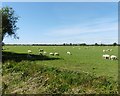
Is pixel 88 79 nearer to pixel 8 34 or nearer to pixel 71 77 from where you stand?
pixel 71 77

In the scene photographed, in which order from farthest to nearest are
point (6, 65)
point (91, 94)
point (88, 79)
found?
1. point (6, 65)
2. point (88, 79)
3. point (91, 94)

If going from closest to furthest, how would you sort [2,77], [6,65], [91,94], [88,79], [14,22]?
1. [91,94]
2. [88,79]
3. [2,77]
4. [6,65]
5. [14,22]

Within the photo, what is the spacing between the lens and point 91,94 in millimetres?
18844

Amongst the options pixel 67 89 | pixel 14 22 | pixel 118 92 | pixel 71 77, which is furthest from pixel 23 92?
pixel 14 22

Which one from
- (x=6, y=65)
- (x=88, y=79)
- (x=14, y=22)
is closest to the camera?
(x=88, y=79)

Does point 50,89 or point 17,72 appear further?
point 17,72

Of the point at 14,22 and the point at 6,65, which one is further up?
the point at 14,22

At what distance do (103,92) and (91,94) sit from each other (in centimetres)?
80

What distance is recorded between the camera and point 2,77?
77.0 feet

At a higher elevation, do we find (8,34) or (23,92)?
(8,34)

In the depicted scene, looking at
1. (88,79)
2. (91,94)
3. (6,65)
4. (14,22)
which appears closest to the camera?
(91,94)

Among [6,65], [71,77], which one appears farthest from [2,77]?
[71,77]

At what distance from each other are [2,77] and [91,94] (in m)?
7.51

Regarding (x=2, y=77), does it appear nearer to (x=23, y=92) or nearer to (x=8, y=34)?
(x=23, y=92)
